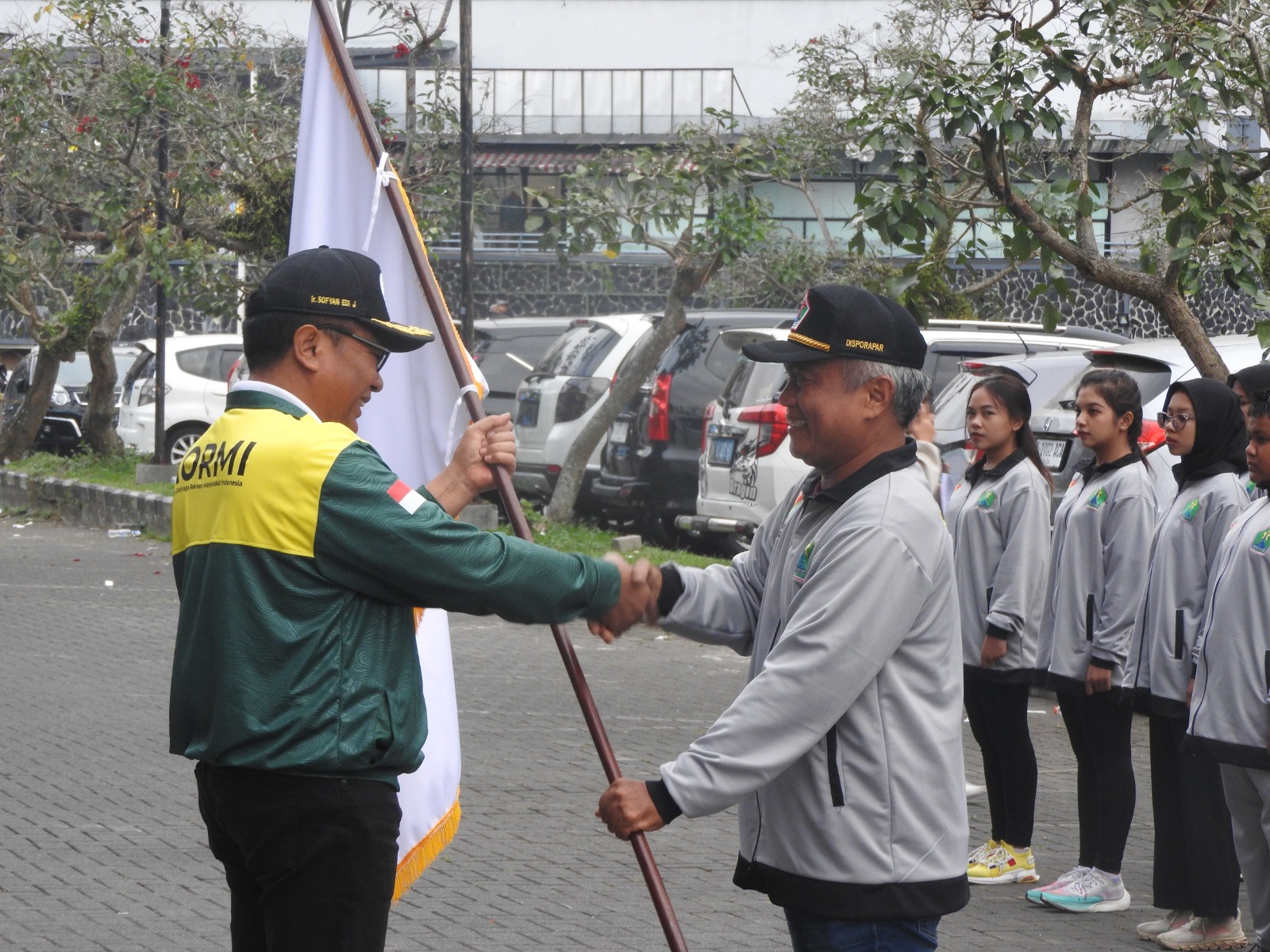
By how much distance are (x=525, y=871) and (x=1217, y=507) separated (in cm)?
281

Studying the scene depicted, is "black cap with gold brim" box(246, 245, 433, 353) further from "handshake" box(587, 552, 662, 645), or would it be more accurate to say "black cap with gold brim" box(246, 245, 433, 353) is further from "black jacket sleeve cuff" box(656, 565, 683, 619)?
"black jacket sleeve cuff" box(656, 565, 683, 619)

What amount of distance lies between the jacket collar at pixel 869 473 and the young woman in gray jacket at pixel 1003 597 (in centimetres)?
302

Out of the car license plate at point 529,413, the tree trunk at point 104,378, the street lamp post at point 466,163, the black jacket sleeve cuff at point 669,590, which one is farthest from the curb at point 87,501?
the black jacket sleeve cuff at point 669,590

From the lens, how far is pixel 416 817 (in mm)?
4109

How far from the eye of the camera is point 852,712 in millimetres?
3092

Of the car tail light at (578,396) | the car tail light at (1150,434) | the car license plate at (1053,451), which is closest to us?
the car tail light at (1150,434)

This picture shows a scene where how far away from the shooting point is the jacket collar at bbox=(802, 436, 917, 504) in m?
3.24

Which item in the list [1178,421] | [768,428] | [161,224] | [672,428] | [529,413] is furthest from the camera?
[161,224]

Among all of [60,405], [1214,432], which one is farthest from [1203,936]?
[60,405]

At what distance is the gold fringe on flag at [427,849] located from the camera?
3.99 m

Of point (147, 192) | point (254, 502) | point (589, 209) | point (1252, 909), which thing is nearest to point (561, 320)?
point (589, 209)

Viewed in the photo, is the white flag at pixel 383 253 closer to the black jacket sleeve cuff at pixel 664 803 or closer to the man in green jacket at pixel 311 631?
the man in green jacket at pixel 311 631

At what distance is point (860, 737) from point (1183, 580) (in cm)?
299

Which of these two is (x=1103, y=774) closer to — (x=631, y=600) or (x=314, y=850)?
(x=631, y=600)
